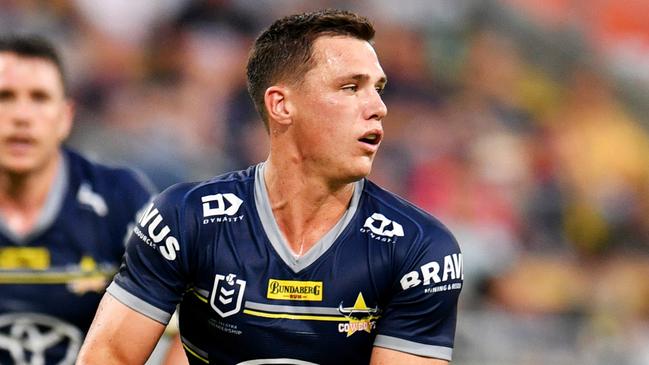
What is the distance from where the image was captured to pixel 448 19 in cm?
1012

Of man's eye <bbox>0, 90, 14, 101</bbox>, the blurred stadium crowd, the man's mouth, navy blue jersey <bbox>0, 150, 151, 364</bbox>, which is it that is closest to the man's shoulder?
the man's mouth

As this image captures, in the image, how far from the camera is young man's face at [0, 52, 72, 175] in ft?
15.7

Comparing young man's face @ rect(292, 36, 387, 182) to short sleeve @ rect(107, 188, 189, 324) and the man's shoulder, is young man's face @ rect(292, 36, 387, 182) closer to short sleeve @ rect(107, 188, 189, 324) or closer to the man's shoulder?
the man's shoulder

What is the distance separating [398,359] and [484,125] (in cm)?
658

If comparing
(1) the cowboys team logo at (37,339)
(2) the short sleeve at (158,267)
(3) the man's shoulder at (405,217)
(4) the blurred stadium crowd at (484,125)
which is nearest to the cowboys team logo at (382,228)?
(3) the man's shoulder at (405,217)

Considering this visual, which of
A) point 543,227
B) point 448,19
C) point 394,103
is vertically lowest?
point 543,227

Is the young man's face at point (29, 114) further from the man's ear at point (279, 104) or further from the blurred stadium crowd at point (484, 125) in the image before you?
the blurred stadium crowd at point (484, 125)

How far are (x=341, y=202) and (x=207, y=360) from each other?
2.10ft

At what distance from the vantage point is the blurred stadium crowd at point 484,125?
28.8 feet

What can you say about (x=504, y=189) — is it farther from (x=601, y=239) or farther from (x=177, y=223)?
(x=177, y=223)

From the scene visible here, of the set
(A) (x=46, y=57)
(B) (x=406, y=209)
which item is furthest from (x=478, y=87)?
(B) (x=406, y=209)

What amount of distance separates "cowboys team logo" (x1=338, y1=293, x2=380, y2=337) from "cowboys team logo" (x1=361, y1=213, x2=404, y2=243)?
0.62 feet

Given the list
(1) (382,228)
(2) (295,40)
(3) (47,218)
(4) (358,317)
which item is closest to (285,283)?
(4) (358,317)

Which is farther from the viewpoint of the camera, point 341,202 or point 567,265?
point 567,265
